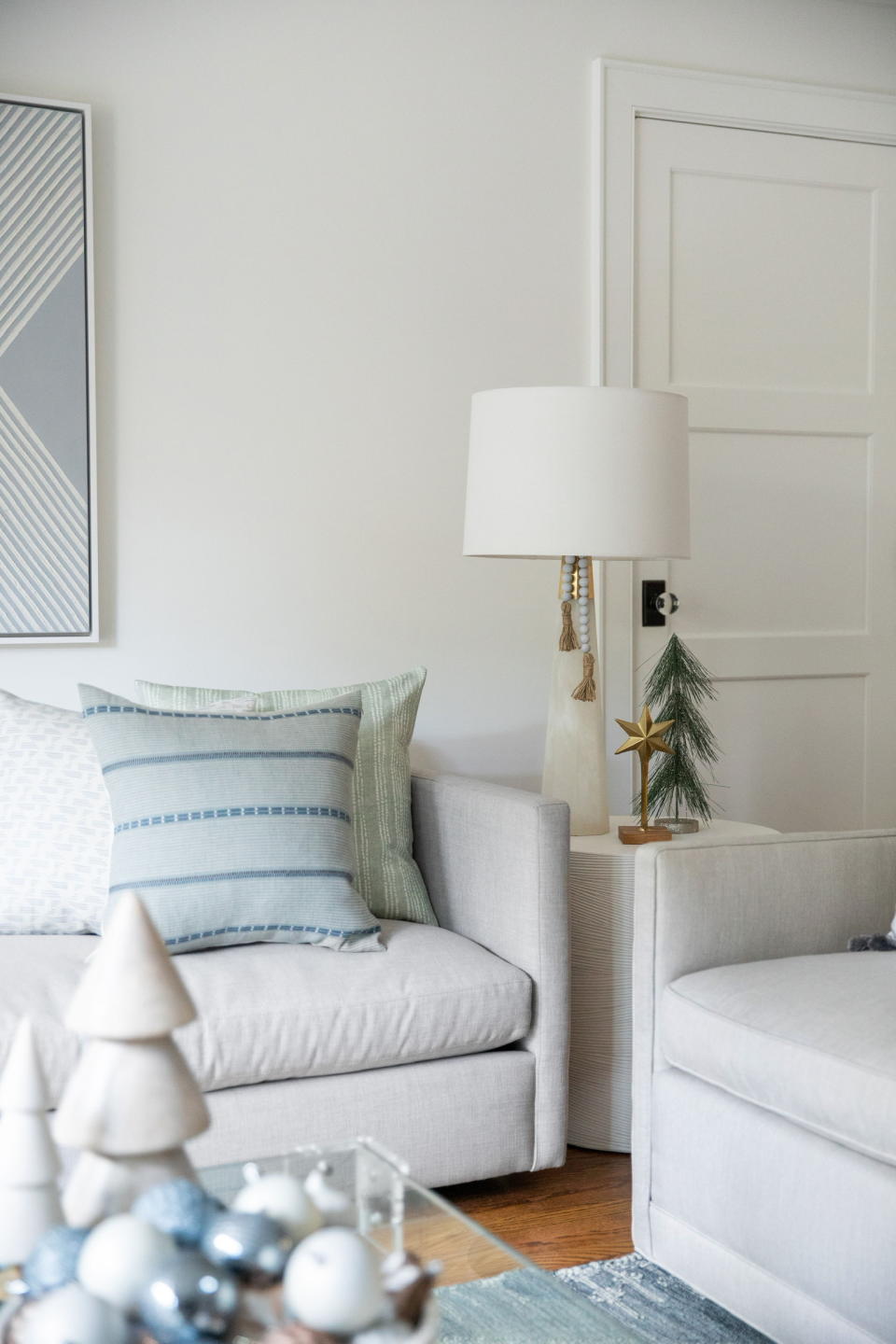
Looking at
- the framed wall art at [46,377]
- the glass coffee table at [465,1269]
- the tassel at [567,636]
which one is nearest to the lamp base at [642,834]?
the tassel at [567,636]

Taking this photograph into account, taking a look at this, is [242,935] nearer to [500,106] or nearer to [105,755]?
[105,755]

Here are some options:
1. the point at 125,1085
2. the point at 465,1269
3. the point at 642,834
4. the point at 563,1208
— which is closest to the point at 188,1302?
the point at 125,1085

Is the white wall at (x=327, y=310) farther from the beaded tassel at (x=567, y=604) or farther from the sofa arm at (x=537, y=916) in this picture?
the sofa arm at (x=537, y=916)

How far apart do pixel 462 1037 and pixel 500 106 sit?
2.12m

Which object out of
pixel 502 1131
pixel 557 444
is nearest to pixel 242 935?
pixel 502 1131

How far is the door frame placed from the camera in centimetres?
319

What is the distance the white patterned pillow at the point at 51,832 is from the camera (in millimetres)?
2240

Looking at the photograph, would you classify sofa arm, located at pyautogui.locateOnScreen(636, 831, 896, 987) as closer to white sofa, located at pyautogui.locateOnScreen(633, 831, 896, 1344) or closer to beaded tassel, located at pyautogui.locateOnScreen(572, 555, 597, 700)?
white sofa, located at pyautogui.locateOnScreen(633, 831, 896, 1344)

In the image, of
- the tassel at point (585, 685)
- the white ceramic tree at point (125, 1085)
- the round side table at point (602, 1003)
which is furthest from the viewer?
the tassel at point (585, 685)

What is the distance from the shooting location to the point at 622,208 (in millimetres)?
3219

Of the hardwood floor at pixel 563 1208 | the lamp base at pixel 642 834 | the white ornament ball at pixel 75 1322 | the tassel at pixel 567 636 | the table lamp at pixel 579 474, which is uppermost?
the table lamp at pixel 579 474

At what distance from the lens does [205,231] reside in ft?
9.37

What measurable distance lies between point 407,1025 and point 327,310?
1623 mm

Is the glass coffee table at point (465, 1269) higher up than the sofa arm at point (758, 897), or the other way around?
the sofa arm at point (758, 897)
